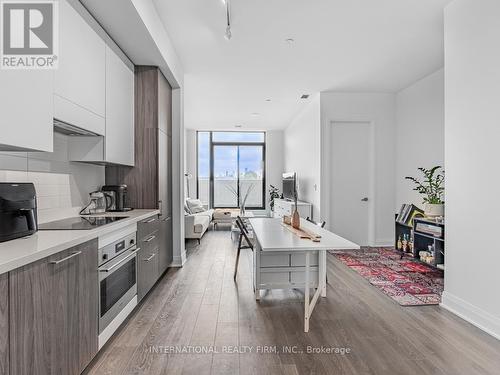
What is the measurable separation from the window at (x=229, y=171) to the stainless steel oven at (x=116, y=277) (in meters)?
6.75

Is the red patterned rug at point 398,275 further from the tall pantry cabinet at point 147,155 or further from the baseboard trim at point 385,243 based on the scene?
the tall pantry cabinet at point 147,155

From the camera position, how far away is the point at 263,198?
31.0ft

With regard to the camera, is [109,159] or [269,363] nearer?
[269,363]

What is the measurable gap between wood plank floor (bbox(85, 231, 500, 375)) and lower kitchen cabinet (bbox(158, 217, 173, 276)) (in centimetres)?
29

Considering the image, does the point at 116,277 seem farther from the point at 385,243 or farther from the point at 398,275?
the point at 385,243

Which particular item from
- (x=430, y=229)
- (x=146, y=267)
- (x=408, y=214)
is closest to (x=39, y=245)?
(x=146, y=267)

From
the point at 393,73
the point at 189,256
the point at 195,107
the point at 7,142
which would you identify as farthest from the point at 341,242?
the point at 195,107

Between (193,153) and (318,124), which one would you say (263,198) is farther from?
(318,124)

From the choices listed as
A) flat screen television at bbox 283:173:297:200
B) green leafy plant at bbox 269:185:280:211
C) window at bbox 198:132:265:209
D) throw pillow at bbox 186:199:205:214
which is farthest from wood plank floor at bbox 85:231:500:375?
window at bbox 198:132:265:209

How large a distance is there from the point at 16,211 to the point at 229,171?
25.8ft

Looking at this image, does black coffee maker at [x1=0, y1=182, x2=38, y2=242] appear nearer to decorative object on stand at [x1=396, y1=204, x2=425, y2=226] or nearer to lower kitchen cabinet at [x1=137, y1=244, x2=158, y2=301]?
lower kitchen cabinet at [x1=137, y1=244, x2=158, y2=301]

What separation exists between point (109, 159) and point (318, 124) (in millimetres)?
3845

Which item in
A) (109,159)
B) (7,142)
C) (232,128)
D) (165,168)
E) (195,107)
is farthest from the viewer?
(232,128)

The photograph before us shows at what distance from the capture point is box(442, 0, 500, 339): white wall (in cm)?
232
